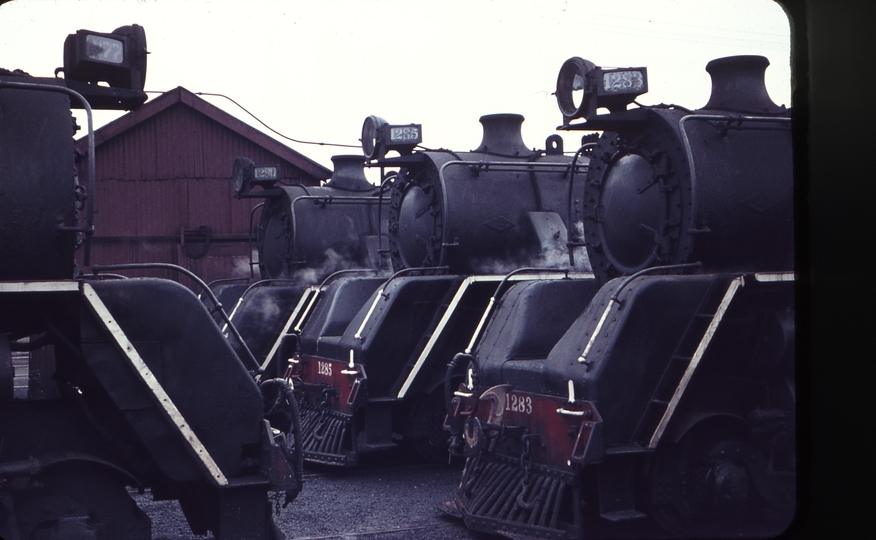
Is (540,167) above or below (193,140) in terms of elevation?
below

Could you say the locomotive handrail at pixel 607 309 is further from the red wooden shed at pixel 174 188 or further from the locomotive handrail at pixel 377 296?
the red wooden shed at pixel 174 188

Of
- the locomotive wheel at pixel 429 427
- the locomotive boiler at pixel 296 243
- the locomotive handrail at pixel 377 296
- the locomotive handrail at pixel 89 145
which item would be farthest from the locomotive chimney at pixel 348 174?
the locomotive handrail at pixel 89 145

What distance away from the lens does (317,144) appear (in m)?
14.2

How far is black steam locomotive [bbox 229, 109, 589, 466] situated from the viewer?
22.0ft

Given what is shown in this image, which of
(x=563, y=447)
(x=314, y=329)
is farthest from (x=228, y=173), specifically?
(x=563, y=447)

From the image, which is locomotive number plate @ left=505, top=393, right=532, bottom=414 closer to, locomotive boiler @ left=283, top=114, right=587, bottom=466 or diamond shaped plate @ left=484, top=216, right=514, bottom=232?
locomotive boiler @ left=283, top=114, right=587, bottom=466

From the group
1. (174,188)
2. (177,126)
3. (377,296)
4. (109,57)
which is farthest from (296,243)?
(109,57)

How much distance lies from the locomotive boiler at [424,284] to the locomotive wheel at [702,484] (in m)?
2.14

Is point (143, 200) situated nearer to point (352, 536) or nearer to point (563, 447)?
point (352, 536)

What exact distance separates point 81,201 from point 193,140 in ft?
34.9

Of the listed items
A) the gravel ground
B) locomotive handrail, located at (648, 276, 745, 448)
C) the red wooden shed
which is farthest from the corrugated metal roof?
locomotive handrail, located at (648, 276, 745, 448)

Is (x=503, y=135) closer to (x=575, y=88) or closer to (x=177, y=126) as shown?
(x=575, y=88)

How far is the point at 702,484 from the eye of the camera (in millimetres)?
4320

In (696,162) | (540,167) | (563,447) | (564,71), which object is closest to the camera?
(563,447)
